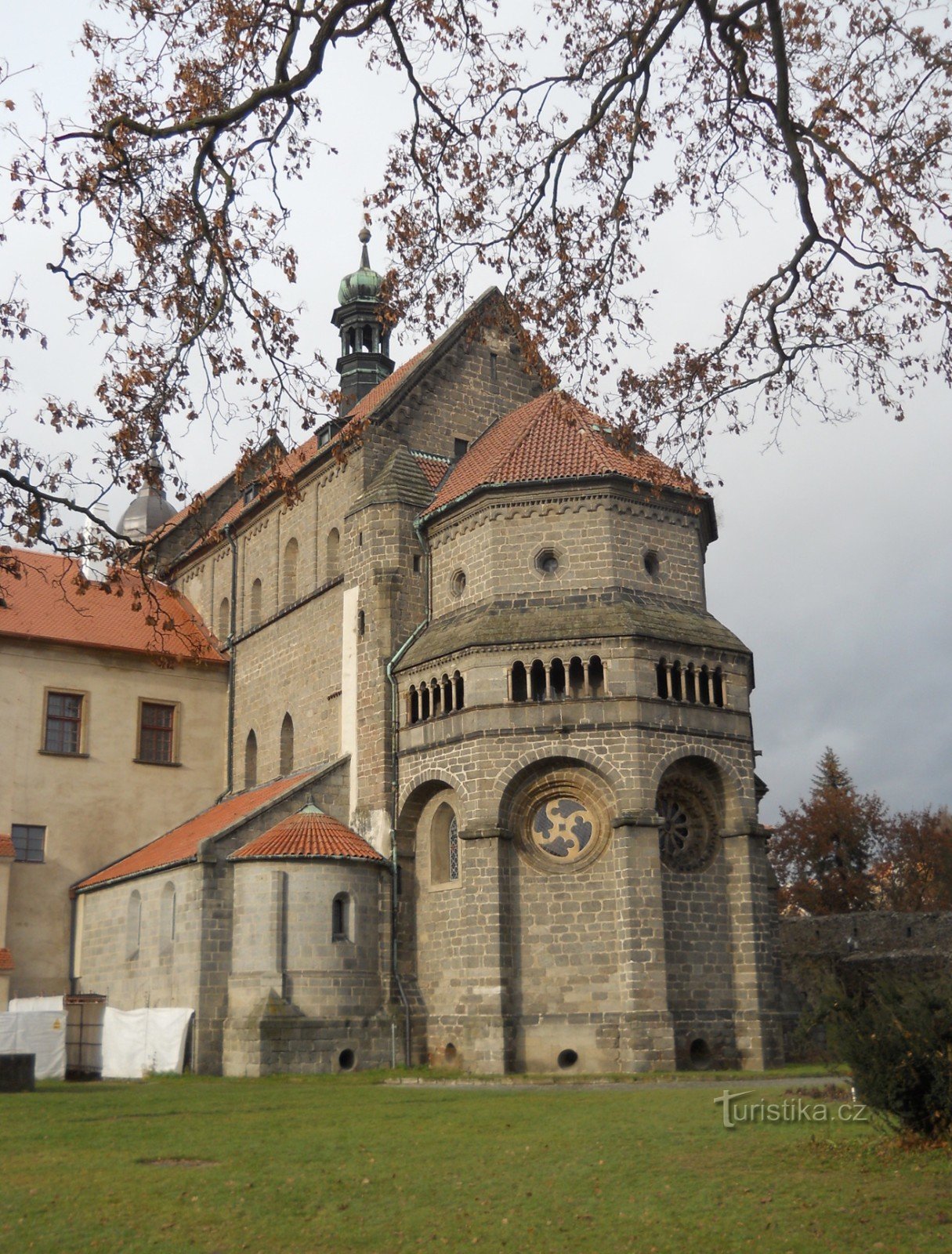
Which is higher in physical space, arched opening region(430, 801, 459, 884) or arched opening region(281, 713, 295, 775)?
arched opening region(281, 713, 295, 775)

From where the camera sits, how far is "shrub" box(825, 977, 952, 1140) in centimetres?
1288

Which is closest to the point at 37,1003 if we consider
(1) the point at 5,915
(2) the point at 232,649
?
(1) the point at 5,915

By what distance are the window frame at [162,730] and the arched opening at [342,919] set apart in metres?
10.8

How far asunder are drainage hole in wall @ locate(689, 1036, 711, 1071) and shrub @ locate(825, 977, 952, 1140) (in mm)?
13141

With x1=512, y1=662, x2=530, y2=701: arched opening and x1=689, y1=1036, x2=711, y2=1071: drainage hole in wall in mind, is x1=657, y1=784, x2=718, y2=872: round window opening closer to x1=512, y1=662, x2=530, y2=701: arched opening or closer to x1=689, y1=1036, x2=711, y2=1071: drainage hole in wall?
x1=689, y1=1036, x2=711, y2=1071: drainage hole in wall

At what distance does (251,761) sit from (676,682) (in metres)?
14.3

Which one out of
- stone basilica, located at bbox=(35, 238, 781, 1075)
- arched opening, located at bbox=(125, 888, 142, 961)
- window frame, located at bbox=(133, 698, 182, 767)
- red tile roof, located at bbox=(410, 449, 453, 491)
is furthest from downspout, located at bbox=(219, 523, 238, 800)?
red tile roof, located at bbox=(410, 449, 453, 491)

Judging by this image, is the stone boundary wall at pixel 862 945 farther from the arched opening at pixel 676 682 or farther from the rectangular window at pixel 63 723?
the rectangular window at pixel 63 723

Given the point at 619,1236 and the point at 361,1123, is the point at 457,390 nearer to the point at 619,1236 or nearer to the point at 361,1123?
the point at 361,1123

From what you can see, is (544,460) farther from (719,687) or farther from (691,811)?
(691,811)

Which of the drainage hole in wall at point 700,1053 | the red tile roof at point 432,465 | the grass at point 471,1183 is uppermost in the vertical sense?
the red tile roof at point 432,465

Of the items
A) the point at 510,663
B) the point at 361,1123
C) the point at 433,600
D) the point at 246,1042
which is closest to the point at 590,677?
the point at 510,663

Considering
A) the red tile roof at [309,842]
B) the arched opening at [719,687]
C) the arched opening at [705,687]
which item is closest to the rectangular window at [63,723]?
the red tile roof at [309,842]

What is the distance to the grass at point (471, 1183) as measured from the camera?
34.9ft
